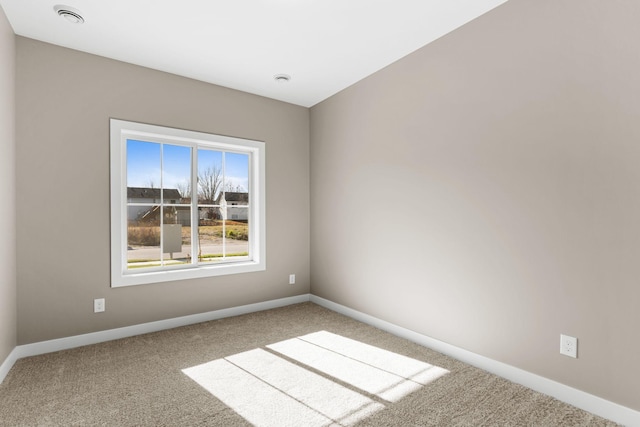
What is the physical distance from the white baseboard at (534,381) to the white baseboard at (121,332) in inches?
60.5

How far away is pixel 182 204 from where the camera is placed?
3486 mm

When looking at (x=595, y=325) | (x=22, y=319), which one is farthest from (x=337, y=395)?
(x=22, y=319)

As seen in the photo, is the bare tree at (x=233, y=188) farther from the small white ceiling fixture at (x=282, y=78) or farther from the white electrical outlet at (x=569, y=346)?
the white electrical outlet at (x=569, y=346)

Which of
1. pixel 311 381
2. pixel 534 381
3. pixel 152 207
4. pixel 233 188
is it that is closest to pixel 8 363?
pixel 152 207

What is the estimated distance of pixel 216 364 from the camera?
2475mm

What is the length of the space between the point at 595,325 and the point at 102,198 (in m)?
3.84

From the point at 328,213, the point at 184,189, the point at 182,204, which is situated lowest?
the point at 328,213

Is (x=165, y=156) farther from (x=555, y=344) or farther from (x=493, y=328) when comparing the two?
(x=555, y=344)

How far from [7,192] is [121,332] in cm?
149

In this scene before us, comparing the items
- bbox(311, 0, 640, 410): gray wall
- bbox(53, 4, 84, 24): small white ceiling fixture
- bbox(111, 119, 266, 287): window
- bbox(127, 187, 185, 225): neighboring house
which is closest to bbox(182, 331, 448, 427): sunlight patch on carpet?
bbox(311, 0, 640, 410): gray wall

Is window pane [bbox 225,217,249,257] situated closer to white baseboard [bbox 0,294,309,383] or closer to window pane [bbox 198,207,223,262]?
window pane [bbox 198,207,223,262]

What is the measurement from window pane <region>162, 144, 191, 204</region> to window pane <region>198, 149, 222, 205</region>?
141mm

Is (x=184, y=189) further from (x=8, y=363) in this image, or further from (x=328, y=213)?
(x=8, y=363)

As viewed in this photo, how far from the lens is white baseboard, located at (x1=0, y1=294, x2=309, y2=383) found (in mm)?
2574
